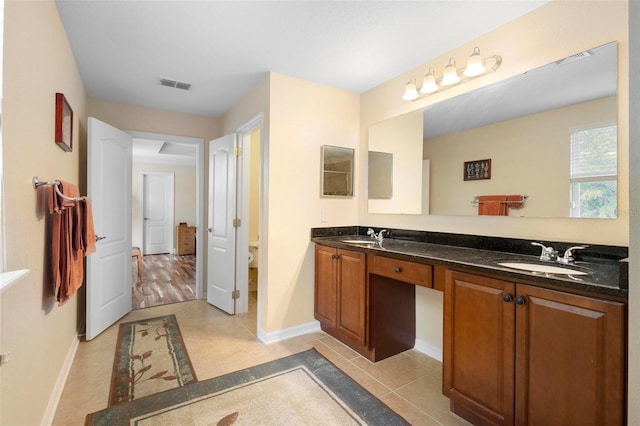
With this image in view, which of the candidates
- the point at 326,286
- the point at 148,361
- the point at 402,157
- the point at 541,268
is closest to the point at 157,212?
the point at 148,361

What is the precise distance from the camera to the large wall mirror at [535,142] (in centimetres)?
157

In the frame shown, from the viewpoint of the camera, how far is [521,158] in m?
1.88

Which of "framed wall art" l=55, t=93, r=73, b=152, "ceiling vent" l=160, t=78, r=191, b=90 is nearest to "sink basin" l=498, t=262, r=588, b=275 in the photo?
"framed wall art" l=55, t=93, r=73, b=152

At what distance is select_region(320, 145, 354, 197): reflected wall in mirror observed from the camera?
2.91m

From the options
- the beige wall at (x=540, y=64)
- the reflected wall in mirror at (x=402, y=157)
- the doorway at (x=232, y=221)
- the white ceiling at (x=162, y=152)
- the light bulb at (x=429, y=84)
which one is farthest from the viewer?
the white ceiling at (x=162, y=152)

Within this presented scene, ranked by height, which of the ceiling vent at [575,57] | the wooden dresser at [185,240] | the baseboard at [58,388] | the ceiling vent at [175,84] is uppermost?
the ceiling vent at [175,84]

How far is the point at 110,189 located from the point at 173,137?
1.04 metres

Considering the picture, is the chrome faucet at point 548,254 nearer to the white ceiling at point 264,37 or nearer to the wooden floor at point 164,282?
the white ceiling at point 264,37

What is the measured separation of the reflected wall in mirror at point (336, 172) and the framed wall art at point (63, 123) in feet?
6.30

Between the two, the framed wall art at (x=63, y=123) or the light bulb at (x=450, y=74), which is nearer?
the framed wall art at (x=63, y=123)

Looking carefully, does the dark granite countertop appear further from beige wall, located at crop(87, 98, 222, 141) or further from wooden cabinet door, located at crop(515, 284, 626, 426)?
beige wall, located at crop(87, 98, 222, 141)

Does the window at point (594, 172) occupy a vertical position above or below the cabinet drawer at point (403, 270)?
above

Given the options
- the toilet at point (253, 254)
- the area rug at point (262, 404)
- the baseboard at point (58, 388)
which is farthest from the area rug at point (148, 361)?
the toilet at point (253, 254)

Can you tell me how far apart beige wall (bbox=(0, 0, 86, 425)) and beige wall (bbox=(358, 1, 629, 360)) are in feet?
7.95
